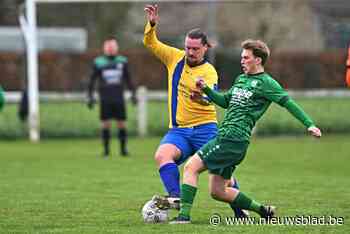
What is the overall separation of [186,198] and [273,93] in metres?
1.19

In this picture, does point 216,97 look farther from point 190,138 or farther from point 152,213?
point 152,213

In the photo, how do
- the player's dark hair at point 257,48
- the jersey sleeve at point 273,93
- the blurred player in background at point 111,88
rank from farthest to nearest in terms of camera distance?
the blurred player in background at point 111,88, the player's dark hair at point 257,48, the jersey sleeve at point 273,93

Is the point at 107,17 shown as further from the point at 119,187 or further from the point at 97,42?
the point at 119,187

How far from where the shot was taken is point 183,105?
9352mm

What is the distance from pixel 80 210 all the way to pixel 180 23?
19379 millimetres

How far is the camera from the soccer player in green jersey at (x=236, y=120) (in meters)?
8.36

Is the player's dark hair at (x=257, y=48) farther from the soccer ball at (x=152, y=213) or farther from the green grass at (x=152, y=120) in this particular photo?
the green grass at (x=152, y=120)

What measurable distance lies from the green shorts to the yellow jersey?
882mm

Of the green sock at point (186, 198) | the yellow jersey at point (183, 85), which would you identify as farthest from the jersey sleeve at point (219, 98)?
the green sock at point (186, 198)

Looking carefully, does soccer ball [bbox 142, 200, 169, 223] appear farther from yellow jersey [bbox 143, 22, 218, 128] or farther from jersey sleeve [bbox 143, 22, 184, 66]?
jersey sleeve [bbox 143, 22, 184, 66]

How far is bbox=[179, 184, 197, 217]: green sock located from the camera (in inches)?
335

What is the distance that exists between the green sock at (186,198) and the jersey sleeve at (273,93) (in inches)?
40.5

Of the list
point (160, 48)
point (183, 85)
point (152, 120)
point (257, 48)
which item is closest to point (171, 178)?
point (183, 85)

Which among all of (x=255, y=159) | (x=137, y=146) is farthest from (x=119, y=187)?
(x=137, y=146)
